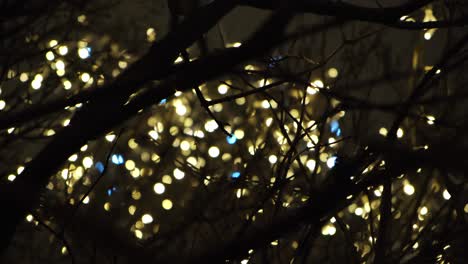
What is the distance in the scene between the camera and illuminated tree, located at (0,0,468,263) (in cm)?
100

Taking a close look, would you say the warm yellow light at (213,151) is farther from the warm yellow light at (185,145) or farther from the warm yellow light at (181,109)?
the warm yellow light at (181,109)

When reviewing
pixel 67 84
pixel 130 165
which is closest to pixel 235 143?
pixel 130 165

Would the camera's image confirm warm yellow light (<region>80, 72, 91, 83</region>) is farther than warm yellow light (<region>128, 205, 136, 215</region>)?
Yes

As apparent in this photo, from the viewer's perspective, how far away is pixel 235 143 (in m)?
2.89

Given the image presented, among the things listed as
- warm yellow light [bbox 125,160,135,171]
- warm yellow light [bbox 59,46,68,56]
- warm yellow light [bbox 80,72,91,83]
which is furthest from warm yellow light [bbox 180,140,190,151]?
warm yellow light [bbox 59,46,68,56]

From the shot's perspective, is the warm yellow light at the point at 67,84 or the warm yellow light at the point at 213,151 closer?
the warm yellow light at the point at 213,151

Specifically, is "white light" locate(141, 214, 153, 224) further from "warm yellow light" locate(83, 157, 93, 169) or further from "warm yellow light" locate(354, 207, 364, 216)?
"warm yellow light" locate(354, 207, 364, 216)

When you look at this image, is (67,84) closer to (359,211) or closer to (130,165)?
(130,165)

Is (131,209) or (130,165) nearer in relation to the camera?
(131,209)

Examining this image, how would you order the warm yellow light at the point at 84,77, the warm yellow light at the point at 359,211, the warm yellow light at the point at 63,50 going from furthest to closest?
the warm yellow light at the point at 63,50
the warm yellow light at the point at 84,77
the warm yellow light at the point at 359,211

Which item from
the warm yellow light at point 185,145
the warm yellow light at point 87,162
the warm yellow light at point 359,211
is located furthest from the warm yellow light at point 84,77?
the warm yellow light at point 359,211

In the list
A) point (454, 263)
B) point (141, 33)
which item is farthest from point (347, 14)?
point (141, 33)

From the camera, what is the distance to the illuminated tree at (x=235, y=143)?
3.27ft

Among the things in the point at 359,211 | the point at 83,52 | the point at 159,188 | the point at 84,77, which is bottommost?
the point at 359,211
